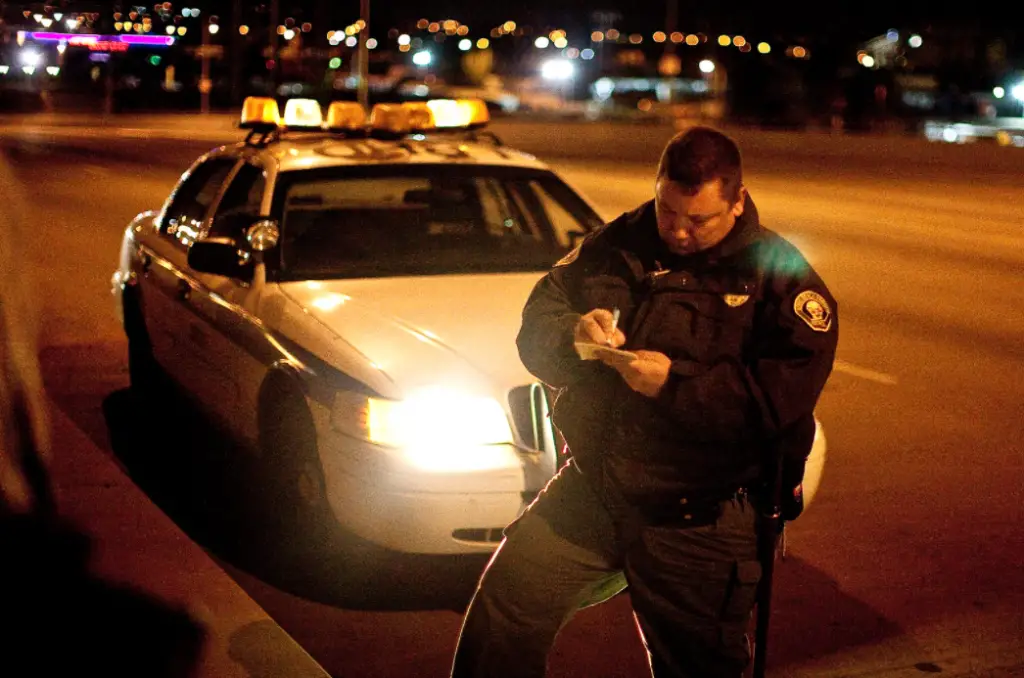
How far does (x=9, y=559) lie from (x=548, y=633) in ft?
8.36

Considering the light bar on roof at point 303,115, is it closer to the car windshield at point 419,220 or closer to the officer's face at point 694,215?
the car windshield at point 419,220

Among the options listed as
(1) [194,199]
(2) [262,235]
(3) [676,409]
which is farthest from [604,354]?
(1) [194,199]

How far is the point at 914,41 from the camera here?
81562 mm

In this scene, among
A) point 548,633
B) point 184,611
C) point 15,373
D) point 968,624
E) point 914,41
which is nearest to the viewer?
point 548,633

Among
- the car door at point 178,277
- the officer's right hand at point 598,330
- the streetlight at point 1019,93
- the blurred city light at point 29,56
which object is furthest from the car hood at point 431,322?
the streetlight at point 1019,93

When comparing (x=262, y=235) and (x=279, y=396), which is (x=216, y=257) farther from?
(x=279, y=396)

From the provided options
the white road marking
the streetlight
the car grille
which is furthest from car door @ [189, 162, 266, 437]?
the streetlight

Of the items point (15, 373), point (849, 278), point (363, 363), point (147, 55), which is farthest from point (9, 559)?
point (147, 55)

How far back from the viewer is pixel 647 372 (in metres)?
2.73

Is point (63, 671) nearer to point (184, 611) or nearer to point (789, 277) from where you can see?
point (184, 611)

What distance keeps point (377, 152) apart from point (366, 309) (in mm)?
1349

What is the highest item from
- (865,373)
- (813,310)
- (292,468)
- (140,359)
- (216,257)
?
(813,310)

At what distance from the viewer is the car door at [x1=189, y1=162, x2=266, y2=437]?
561 cm

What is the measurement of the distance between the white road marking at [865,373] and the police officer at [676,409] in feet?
19.9
